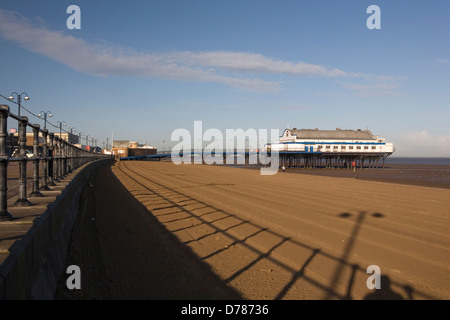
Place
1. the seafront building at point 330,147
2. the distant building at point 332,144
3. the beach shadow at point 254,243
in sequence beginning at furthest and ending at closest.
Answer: the distant building at point 332,144 → the seafront building at point 330,147 → the beach shadow at point 254,243

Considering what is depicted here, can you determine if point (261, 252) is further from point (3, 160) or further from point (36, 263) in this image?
point (3, 160)

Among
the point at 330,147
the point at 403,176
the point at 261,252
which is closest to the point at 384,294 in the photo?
the point at 261,252

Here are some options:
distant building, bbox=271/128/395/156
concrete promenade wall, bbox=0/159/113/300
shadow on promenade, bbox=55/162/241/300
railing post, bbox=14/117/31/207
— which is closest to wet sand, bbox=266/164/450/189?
distant building, bbox=271/128/395/156

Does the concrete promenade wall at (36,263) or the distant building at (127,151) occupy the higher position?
the distant building at (127,151)

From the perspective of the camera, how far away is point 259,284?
247 inches

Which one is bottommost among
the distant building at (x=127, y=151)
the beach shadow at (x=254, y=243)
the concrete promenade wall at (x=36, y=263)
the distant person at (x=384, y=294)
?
the distant person at (x=384, y=294)

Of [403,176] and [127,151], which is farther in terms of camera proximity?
[127,151]

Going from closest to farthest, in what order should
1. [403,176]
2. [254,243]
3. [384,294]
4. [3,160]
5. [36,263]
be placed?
[36,263], [3,160], [384,294], [254,243], [403,176]

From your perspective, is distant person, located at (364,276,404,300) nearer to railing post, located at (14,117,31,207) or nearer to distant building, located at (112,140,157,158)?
railing post, located at (14,117,31,207)

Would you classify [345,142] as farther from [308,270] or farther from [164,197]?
[308,270]

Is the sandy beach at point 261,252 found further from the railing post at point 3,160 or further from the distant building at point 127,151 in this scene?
the distant building at point 127,151

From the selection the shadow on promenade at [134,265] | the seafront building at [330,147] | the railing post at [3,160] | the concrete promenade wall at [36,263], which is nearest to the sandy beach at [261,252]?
the shadow on promenade at [134,265]
